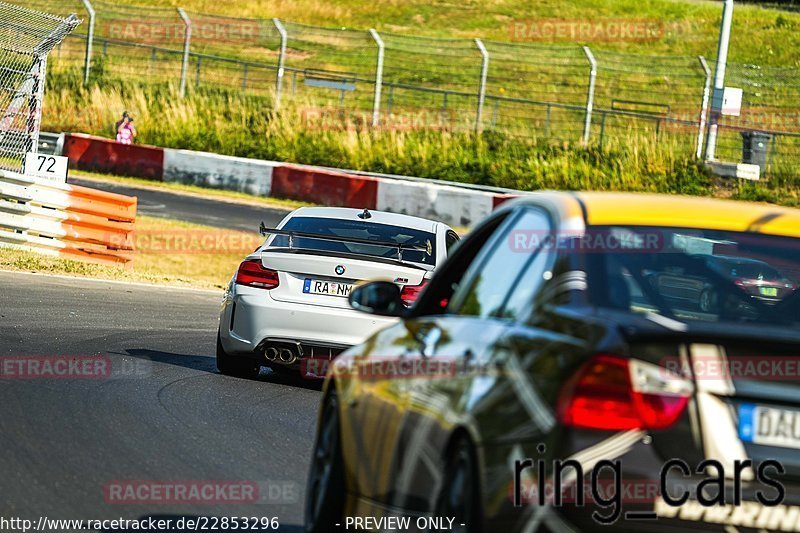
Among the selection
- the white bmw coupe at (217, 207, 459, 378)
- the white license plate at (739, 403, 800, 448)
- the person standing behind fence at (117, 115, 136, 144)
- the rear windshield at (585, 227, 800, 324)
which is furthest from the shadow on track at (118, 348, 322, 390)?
the person standing behind fence at (117, 115, 136, 144)

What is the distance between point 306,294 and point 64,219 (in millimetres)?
9066

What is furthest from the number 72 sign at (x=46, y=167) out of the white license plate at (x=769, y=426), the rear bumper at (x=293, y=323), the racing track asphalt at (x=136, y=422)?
the white license plate at (x=769, y=426)

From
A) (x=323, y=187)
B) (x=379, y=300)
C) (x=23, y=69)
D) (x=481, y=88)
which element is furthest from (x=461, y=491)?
(x=481, y=88)

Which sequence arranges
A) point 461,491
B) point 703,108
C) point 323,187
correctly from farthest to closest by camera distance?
point 703,108 → point 323,187 → point 461,491

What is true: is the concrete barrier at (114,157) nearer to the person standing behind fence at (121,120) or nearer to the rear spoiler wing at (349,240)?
the person standing behind fence at (121,120)

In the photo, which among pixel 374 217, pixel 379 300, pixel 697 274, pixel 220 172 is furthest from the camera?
pixel 220 172

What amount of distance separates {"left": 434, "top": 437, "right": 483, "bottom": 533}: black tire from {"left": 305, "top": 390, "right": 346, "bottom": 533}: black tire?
1203mm

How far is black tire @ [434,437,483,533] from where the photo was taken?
3.93m

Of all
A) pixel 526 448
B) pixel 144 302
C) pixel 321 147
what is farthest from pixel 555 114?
pixel 526 448

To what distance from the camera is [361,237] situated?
36.4 ft

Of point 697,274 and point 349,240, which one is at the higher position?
point 697,274

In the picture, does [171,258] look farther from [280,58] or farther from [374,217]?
[280,58]

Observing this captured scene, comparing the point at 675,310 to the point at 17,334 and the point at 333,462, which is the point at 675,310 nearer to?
the point at 333,462

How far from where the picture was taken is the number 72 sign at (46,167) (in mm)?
18859
